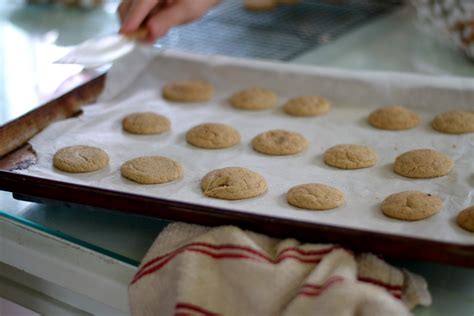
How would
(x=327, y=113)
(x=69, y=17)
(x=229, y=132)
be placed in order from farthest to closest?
(x=69, y=17)
(x=327, y=113)
(x=229, y=132)

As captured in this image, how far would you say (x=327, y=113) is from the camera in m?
1.34

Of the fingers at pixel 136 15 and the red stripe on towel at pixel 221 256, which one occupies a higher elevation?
the fingers at pixel 136 15

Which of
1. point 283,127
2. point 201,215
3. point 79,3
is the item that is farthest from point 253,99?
point 79,3

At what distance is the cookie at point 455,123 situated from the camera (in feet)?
3.96

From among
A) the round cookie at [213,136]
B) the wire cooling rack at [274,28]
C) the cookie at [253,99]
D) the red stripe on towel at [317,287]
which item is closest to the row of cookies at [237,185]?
the round cookie at [213,136]

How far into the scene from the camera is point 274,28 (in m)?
1.86

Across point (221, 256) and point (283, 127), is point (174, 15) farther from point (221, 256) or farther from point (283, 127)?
point (221, 256)

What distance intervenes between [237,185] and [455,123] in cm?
48

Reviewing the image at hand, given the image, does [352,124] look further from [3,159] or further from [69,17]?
[69,17]

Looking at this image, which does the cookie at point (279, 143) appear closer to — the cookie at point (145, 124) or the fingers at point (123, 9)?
the cookie at point (145, 124)

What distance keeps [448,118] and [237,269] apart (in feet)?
2.07

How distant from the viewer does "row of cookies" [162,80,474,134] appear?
48.3 inches

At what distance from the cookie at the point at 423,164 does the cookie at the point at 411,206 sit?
0.10 metres

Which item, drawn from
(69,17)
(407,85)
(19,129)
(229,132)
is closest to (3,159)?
(19,129)
